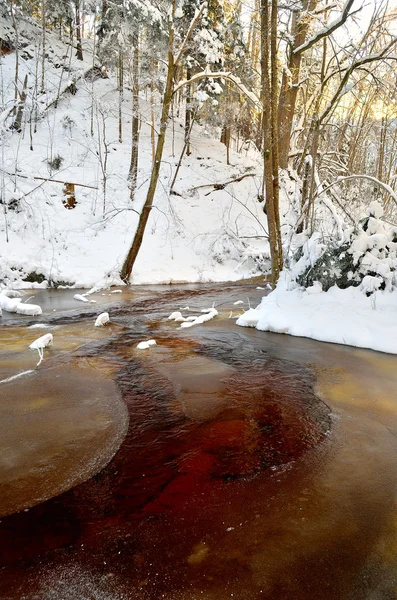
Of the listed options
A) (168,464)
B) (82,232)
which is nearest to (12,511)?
(168,464)

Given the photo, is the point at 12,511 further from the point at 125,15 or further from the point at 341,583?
the point at 125,15

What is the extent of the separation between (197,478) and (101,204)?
15489mm

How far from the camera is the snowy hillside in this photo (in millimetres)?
12523

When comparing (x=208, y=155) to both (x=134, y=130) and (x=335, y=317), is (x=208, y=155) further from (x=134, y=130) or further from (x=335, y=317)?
(x=335, y=317)

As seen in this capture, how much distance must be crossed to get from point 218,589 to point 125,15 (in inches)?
731

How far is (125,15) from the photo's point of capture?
14.8m

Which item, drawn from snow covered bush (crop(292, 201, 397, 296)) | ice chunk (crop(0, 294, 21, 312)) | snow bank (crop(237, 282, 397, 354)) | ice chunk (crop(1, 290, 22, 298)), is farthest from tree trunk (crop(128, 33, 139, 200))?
snow bank (crop(237, 282, 397, 354))

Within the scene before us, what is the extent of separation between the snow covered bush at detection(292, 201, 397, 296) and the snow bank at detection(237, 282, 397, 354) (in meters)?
0.20

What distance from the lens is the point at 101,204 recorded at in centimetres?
1622

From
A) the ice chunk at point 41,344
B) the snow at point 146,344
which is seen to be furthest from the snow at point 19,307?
the snow at point 146,344

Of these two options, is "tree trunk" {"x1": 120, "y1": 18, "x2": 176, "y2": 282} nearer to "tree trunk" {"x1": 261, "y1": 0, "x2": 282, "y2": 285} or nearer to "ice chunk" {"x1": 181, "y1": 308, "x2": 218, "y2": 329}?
"tree trunk" {"x1": 261, "y1": 0, "x2": 282, "y2": 285}

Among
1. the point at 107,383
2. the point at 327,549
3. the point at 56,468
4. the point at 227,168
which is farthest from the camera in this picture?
the point at 227,168

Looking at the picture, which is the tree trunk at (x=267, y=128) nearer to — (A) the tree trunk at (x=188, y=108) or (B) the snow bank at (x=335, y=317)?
(B) the snow bank at (x=335, y=317)

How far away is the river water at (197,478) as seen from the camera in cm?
163
